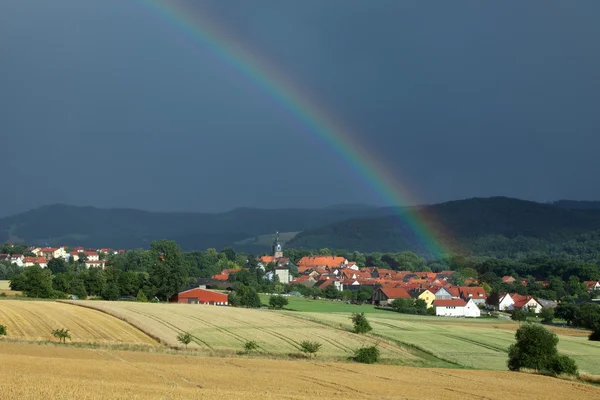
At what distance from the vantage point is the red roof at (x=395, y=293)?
4747 inches

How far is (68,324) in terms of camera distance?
49250mm

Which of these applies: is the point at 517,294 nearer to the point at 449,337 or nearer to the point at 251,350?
the point at 449,337

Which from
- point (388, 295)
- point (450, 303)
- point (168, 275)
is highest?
point (168, 275)

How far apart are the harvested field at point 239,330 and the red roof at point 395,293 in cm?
5602

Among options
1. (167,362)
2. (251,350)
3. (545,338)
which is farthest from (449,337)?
(167,362)

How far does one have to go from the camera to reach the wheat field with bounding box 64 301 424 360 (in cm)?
4684

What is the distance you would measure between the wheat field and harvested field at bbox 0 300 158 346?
1.40 m

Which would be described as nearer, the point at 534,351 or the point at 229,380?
the point at 229,380

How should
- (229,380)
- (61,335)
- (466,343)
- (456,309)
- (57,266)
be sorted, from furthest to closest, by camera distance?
(57,266) → (456,309) → (466,343) → (61,335) → (229,380)

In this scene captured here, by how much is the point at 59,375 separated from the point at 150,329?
2377 cm

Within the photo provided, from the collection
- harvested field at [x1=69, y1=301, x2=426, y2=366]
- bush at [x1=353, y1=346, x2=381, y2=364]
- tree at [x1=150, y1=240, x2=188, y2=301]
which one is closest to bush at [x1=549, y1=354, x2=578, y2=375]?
harvested field at [x1=69, y1=301, x2=426, y2=366]

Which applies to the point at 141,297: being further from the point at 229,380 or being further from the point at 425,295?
the point at 425,295

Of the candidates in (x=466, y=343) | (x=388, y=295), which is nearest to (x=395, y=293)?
(x=388, y=295)

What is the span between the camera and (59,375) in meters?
26.3
